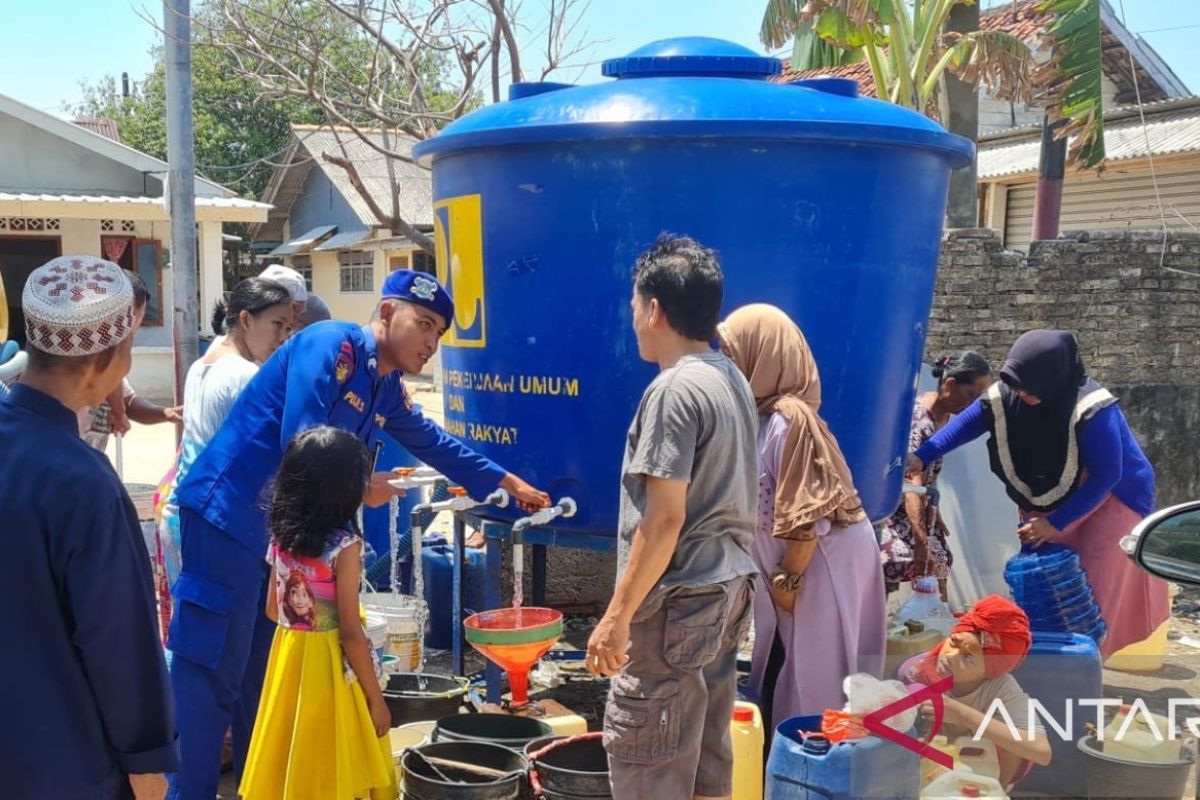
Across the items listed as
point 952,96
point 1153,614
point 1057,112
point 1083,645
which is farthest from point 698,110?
point 952,96

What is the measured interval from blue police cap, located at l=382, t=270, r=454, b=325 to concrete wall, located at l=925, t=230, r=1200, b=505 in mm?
4891

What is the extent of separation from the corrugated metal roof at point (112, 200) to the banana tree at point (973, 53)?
746 centimetres

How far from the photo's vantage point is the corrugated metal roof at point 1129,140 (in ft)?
37.3

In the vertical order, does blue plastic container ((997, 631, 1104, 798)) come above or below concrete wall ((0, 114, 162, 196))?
below

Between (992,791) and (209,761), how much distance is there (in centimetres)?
211

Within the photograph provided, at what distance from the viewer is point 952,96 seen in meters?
9.71

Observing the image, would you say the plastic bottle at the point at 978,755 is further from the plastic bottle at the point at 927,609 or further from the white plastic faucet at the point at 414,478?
the white plastic faucet at the point at 414,478

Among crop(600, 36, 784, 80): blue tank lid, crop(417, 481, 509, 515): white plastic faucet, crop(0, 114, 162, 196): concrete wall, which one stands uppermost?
crop(0, 114, 162, 196): concrete wall

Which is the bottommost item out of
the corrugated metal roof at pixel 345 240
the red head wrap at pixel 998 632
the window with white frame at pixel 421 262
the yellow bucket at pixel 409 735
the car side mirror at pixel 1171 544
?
the yellow bucket at pixel 409 735

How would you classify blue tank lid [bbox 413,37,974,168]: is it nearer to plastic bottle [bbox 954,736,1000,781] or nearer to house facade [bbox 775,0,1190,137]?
plastic bottle [bbox 954,736,1000,781]

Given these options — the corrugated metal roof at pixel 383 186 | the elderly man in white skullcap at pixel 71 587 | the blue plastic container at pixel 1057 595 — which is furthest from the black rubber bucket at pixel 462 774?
the corrugated metal roof at pixel 383 186

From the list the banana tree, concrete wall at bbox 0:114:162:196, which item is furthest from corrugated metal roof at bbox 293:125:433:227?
the banana tree

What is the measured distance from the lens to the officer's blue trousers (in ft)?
10.3

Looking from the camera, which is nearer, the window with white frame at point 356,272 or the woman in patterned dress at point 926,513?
the woman in patterned dress at point 926,513
